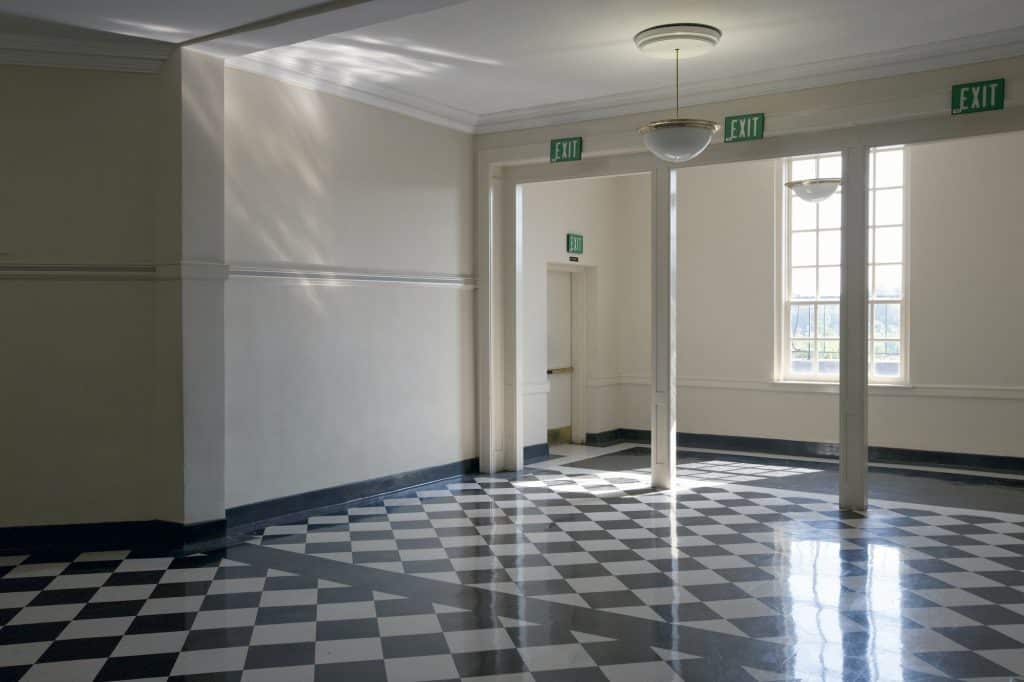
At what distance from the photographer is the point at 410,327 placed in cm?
980

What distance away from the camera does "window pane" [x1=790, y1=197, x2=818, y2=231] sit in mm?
12109

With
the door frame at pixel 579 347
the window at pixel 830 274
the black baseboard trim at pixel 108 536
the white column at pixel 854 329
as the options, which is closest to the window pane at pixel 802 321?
the window at pixel 830 274

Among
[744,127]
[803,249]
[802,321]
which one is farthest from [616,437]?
[744,127]

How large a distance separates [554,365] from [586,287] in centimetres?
124

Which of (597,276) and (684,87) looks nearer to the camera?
(684,87)

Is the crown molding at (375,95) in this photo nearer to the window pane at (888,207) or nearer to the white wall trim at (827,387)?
the white wall trim at (827,387)

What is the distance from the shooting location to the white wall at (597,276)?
1188 centimetres

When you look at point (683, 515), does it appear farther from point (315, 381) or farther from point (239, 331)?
point (239, 331)

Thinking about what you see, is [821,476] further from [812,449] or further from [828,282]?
[828,282]

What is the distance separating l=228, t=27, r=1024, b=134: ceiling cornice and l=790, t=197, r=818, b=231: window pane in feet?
11.5

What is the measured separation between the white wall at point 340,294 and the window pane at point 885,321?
5.15m

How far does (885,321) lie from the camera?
1159 cm

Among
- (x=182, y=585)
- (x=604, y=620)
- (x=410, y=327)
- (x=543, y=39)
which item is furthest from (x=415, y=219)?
(x=604, y=620)

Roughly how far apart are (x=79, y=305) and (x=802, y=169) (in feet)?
29.3
